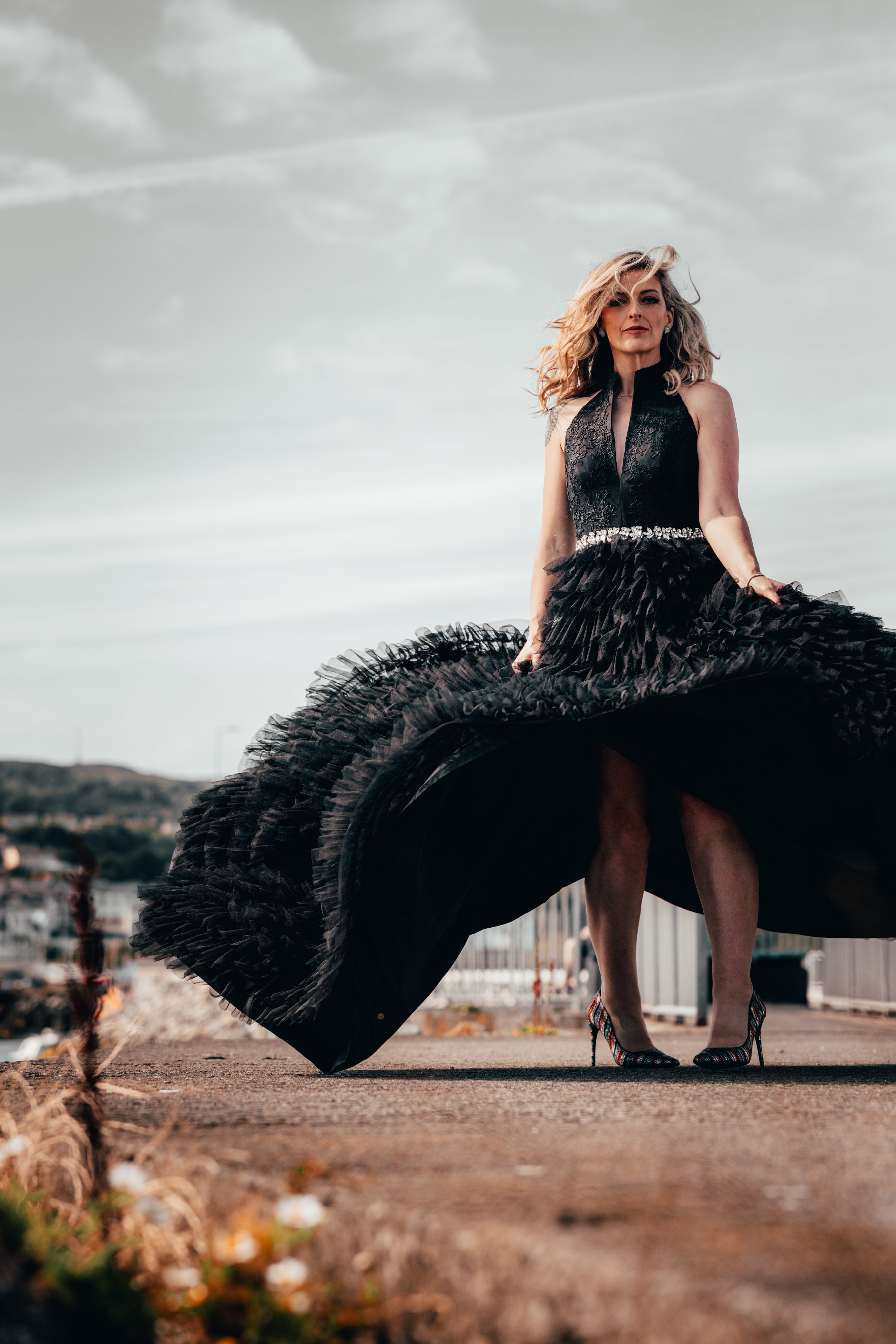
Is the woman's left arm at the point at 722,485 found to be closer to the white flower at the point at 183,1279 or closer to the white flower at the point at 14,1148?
the white flower at the point at 14,1148

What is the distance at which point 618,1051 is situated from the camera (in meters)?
3.58

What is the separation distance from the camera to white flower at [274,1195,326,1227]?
137 centimetres

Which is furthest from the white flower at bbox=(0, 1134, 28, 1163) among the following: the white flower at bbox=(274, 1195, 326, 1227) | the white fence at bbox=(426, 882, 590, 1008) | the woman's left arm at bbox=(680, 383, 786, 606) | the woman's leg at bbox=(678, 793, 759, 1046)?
the white fence at bbox=(426, 882, 590, 1008)

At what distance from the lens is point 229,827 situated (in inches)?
144

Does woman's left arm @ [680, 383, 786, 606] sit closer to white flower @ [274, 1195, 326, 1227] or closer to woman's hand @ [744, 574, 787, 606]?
woman's hand @ [744, 574, 787, 606]

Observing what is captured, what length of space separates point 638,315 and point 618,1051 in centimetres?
218

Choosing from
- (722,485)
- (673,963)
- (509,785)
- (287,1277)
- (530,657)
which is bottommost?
(673,963)

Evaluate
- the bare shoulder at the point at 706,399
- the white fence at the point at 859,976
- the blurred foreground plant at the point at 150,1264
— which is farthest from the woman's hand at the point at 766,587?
the white fence at the point at 859,976

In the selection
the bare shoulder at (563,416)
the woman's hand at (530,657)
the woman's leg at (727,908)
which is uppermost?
the bare shoulder at (563,416)

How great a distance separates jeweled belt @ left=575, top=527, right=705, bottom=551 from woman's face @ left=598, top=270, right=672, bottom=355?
0.59m

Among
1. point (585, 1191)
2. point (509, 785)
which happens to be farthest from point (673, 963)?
point (585, 1191)

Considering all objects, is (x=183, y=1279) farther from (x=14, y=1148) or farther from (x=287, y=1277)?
(x=14, y=1148)

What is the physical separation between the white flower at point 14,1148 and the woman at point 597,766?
1241mm

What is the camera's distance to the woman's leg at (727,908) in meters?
3.31
